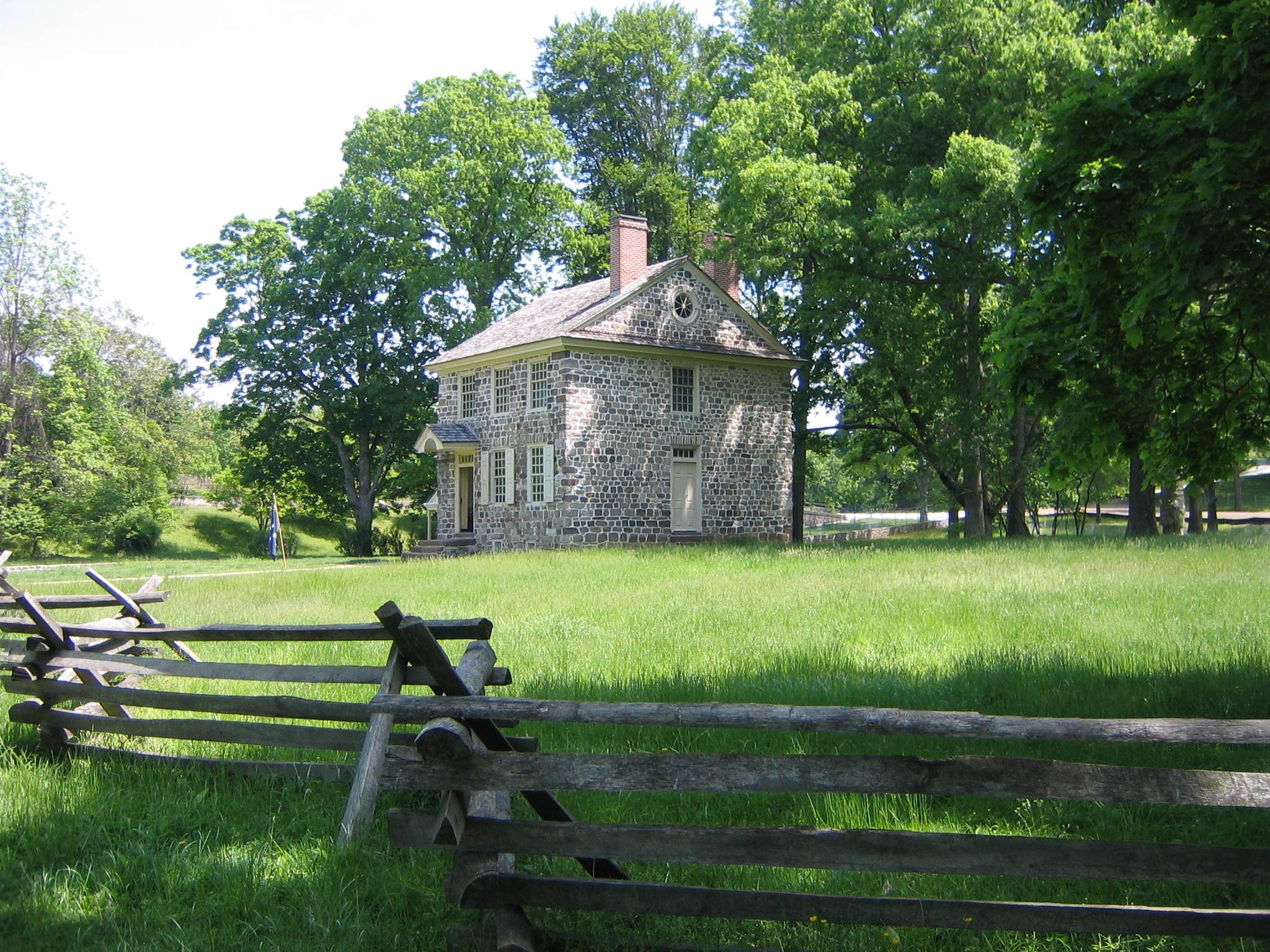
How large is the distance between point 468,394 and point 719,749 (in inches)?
1118

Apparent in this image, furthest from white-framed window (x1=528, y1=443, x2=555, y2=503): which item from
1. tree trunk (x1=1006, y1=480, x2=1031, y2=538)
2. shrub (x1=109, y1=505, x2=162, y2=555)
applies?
shrub (x1=109, y1=505, x2=162, y2=555)

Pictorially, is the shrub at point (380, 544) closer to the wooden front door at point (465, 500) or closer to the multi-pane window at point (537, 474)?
the wooden front door at point (465, 500)

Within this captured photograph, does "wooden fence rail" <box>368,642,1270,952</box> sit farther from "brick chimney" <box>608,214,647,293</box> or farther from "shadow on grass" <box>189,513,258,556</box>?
"shadow on grass" <box>189,513,258,556</box>

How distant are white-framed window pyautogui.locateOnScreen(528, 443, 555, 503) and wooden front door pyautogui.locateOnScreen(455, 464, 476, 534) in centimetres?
461

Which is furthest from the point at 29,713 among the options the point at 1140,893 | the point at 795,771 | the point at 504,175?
the point at 504,175

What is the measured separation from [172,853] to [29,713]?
98.7 inches

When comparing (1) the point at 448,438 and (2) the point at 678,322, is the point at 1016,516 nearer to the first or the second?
(2) the point at 678,322

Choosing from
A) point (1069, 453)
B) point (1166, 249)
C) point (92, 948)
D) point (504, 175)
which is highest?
point (504, 175)

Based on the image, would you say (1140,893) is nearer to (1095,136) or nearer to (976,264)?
(1095,136)

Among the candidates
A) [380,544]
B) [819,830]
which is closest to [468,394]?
[380,544]

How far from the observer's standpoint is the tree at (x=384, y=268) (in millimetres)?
39719

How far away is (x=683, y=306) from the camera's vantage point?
103 ft

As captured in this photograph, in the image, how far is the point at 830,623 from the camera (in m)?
11.6

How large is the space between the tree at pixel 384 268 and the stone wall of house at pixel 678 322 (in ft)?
36.1
